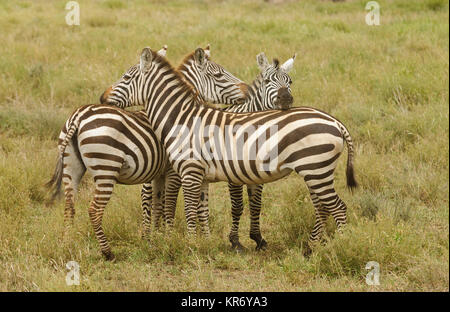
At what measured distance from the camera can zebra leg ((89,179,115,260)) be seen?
5.56 metres

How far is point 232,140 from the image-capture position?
561cm

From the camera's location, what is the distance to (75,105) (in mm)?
10609

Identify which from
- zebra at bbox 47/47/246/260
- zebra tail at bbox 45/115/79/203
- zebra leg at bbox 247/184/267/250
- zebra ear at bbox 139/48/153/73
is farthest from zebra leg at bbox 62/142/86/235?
zebra leg at bbox 247/184/267/250

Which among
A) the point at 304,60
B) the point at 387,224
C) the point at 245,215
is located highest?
→ the point at 304,60

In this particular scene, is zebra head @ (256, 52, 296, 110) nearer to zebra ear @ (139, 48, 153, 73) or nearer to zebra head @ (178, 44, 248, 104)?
zebra head @ (178, 44, 248, 104)

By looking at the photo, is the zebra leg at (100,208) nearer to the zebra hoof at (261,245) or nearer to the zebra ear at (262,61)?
the zebra hoof at (261,245)

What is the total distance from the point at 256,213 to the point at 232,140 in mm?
1128

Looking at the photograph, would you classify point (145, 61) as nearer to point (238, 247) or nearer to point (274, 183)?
point (238, 247)

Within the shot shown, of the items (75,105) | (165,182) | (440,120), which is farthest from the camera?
(75,105)

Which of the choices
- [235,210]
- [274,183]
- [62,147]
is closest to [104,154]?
[62,147]

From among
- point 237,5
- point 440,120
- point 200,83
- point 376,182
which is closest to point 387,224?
point 376,182

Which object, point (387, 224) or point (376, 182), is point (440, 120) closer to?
point (376, 182)
